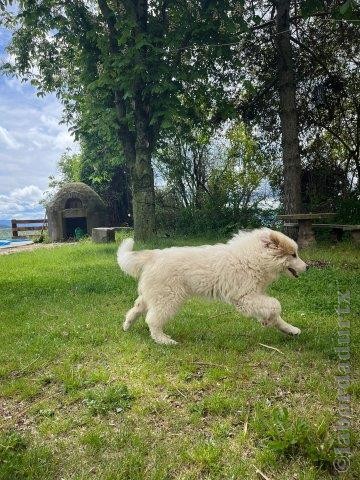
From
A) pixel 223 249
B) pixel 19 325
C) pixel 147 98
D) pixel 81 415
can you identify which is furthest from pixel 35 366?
pixel 147 98

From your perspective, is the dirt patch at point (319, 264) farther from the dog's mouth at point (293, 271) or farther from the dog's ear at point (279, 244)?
the dog's ear at point (279, 244)

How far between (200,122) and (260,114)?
2.47 m

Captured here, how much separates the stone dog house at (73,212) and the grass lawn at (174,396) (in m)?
18.3

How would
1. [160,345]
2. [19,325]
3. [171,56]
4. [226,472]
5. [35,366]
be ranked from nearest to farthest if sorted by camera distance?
[226,472], [35,366], [160,345], [19,325], [171,56]

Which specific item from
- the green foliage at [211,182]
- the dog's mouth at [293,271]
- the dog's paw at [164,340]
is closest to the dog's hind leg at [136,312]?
the dog's paw at [164,340]

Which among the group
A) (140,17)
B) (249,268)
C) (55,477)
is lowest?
(55,477)

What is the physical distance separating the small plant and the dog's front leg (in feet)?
5.82

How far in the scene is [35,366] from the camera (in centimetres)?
479

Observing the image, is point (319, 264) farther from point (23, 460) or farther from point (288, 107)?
point (23, 460)

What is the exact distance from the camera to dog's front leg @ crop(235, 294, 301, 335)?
4.91m

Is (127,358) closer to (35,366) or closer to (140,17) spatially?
(35,366)

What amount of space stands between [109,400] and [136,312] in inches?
76.4

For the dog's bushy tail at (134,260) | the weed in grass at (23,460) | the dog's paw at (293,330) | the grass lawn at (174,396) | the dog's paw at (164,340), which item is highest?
the dog's bushy tail at (134,260)

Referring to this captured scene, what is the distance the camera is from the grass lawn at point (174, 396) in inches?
117
